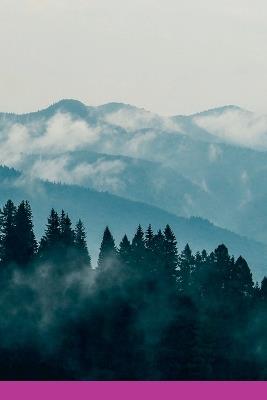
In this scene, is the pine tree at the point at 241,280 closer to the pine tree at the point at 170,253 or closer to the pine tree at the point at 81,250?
the pine tree at the point at 170,253

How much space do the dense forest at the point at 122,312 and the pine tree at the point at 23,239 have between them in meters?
0.13

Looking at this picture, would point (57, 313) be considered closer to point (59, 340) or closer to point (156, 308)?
point (59, 340)

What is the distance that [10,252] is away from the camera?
113m

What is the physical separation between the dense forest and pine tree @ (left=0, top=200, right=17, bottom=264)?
0.42 feet

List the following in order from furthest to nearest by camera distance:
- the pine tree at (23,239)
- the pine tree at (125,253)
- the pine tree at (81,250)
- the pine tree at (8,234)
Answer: the pine tree at (125,253), the pine tree at (81,250), the pine tree at (23,239), the pine tree at (8,234)

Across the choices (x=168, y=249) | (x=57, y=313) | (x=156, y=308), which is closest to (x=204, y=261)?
(x=168, y=249)

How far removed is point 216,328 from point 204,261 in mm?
11691

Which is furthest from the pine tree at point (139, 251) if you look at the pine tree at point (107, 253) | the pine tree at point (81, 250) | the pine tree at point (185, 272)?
the pine tree at point (81, 250)

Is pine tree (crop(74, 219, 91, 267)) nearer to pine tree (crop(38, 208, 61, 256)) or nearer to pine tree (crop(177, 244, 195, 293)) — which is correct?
pine tree (crop(38, 208, 61, 256))

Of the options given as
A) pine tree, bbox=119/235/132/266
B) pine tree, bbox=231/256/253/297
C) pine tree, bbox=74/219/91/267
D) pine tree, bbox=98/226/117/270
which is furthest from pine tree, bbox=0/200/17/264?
pine tree, bbox=231/256/253/297

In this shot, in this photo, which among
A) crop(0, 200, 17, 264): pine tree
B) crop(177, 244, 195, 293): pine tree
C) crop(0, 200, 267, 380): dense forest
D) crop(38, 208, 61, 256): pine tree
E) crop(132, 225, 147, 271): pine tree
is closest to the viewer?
crop(0, 200, 267, 380): dense forest

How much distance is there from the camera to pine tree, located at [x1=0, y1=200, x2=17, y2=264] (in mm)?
112500

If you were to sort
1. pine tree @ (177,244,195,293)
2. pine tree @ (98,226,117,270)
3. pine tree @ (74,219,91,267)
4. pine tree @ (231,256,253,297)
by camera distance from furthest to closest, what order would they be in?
1. pine tree @ (231,256,253,297)
2. pine tree @ (177,244,195,293)
3. pine tree @ (98,226,117,270)
4. pine tree @ (74,219,91,267)

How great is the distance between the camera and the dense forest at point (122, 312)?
103875 mm
